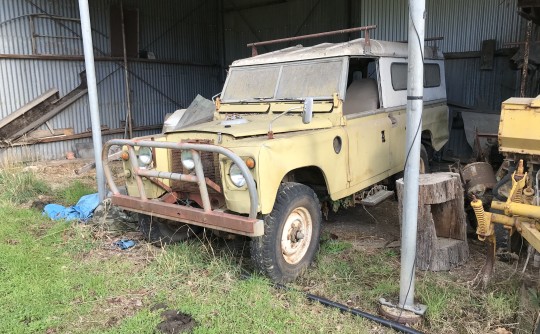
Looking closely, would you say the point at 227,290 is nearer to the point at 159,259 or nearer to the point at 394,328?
A: the point at 159,259

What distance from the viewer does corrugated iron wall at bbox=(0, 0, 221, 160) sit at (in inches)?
396

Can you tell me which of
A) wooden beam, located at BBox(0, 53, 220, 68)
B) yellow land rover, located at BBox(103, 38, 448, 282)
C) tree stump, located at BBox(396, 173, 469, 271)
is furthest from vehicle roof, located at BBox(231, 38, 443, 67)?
wooden beam, located at BBox(0, 53, 220, 68)

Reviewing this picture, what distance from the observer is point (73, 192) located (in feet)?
22.1

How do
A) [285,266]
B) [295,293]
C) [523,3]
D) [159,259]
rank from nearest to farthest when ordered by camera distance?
1. [295,293]
2. [285,266]
3. [159,259]
4. [523,3]

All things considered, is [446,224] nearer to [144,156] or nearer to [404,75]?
[404,75]

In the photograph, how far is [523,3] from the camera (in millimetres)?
5781

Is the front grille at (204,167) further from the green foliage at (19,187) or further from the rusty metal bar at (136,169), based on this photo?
the green foliage at (19,187)

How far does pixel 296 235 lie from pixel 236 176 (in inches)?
34.8

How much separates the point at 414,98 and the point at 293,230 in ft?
5.28

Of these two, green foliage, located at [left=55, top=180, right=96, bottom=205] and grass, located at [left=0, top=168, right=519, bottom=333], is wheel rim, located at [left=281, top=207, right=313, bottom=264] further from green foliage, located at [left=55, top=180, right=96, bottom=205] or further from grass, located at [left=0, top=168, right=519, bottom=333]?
green foliage, located at [left=55, top=180, right=96, bottom=205]

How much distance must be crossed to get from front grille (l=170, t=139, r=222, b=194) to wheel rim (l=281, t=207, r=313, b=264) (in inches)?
28.4

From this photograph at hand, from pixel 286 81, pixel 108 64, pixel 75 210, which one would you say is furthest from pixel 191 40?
pixel 286 81

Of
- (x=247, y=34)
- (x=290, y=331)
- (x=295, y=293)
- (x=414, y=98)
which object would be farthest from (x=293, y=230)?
(x=247, y=34)

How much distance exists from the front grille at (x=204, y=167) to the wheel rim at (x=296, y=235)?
0.72 meters
